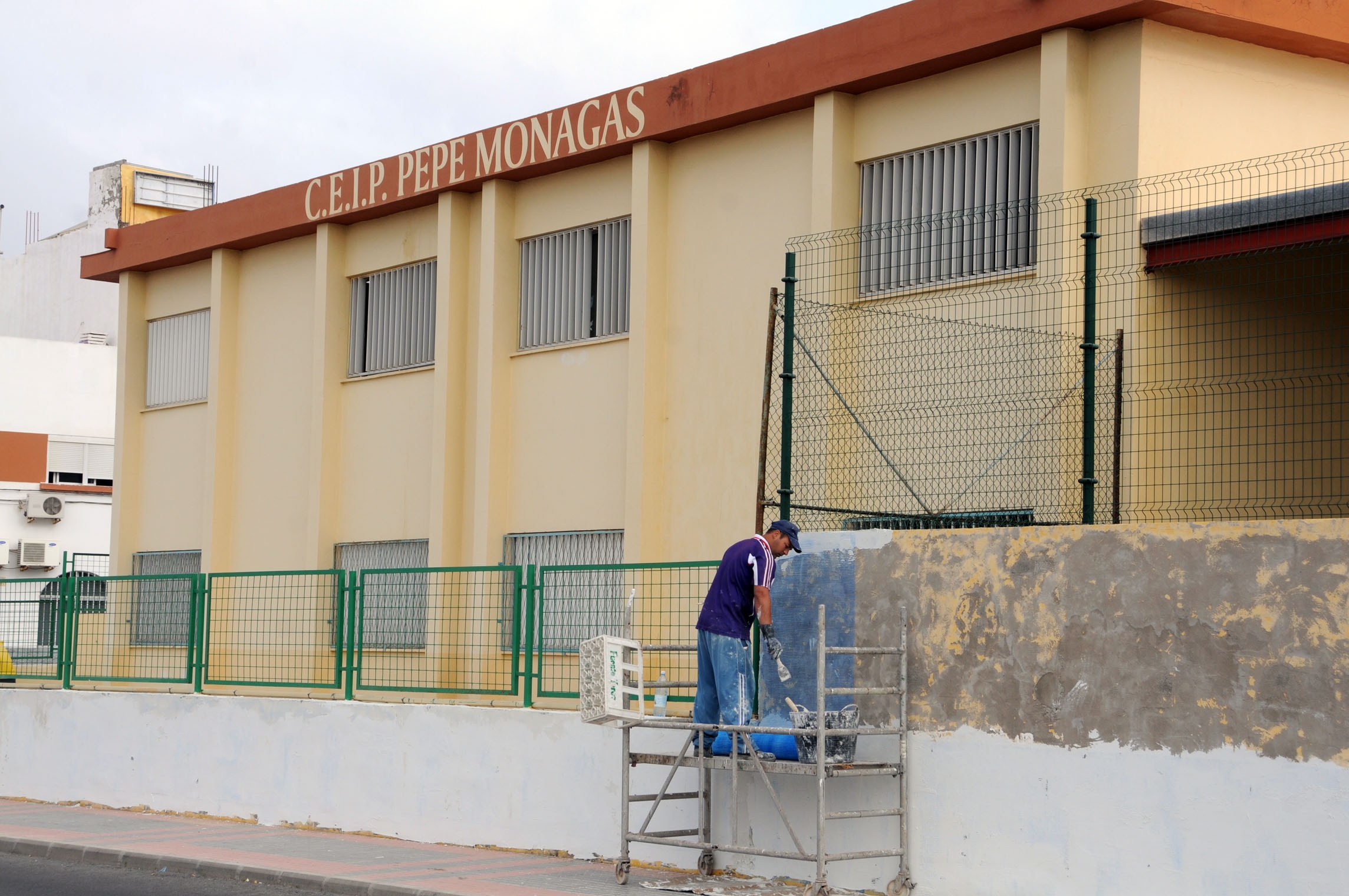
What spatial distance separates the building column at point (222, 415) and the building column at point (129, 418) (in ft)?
6.26

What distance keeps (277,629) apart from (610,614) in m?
4.33

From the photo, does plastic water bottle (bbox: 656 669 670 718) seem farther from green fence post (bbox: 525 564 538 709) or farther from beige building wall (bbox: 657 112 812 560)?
beige building wall (bbox: 657 112 812 560)

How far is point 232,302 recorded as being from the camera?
73.8 ft

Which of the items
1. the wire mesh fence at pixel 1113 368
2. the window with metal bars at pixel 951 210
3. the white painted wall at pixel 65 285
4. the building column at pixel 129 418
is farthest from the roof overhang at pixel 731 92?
the white painted wall at pixel 65 285

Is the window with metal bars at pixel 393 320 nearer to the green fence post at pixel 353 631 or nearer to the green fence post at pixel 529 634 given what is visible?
the green fence post at pixel 353 631

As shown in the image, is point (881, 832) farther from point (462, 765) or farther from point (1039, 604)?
point (462, 765)

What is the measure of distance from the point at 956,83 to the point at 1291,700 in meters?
7.38

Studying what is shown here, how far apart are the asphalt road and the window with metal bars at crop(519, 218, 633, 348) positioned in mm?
7790

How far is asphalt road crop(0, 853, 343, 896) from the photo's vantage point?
446 inches

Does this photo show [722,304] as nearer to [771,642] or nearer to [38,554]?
[771,642]

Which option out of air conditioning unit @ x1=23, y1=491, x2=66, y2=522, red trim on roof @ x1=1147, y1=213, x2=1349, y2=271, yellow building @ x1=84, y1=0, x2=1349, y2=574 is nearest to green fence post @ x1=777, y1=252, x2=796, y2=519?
red trim on roof @ x1=1147, y1=213, x2=1349, y2=271

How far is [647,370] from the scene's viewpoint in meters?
16.8

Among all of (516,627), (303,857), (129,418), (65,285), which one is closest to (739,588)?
(516,627)

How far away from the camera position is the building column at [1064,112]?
520 inches
